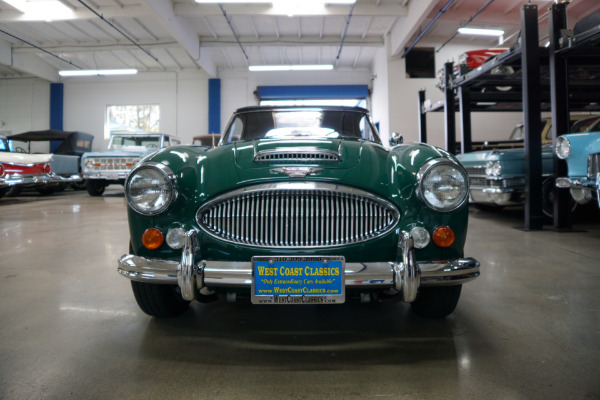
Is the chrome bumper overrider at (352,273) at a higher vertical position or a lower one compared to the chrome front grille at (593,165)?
lower

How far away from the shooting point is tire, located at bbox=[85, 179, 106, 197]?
950 cm

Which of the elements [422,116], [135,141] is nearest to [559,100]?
[422,116]

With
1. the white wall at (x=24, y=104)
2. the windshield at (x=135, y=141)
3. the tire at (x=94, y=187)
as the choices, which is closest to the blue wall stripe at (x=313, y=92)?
the windshield at (x=135, y=141)

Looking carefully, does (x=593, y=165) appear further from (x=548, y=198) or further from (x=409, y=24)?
(x=409, y=24)

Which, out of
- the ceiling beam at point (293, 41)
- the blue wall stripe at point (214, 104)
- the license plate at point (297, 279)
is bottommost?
the license plate at point (297, 279)

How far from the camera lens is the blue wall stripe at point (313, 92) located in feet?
50.4

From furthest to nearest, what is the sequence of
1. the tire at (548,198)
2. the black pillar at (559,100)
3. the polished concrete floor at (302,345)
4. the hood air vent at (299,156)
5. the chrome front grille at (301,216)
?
the tire at (548,198) → the black pillar at (559,100) → the hood air vent at (299,156) → the chrome front grille at (301,216) → the polished concrete floor at (302,345)

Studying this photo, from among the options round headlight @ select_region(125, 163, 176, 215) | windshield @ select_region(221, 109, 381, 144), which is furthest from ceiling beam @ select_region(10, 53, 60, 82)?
round headlight @ select_region(125, 163, 176, 215)

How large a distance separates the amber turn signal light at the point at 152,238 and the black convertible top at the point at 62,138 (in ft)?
36.1

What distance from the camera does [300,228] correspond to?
164 cm

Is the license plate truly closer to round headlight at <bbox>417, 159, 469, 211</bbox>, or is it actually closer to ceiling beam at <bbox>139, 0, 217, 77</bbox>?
Result: round headlight at <bbox>417, 159, 469, 211</bbox>

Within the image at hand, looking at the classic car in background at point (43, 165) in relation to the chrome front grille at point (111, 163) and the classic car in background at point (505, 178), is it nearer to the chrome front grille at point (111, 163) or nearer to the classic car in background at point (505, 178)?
the chrome front grille at point (111, 163)

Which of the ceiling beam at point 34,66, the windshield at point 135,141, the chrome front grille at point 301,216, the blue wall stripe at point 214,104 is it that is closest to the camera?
the chrome front grille at point 301,216

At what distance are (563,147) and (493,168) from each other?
1.00 meters
